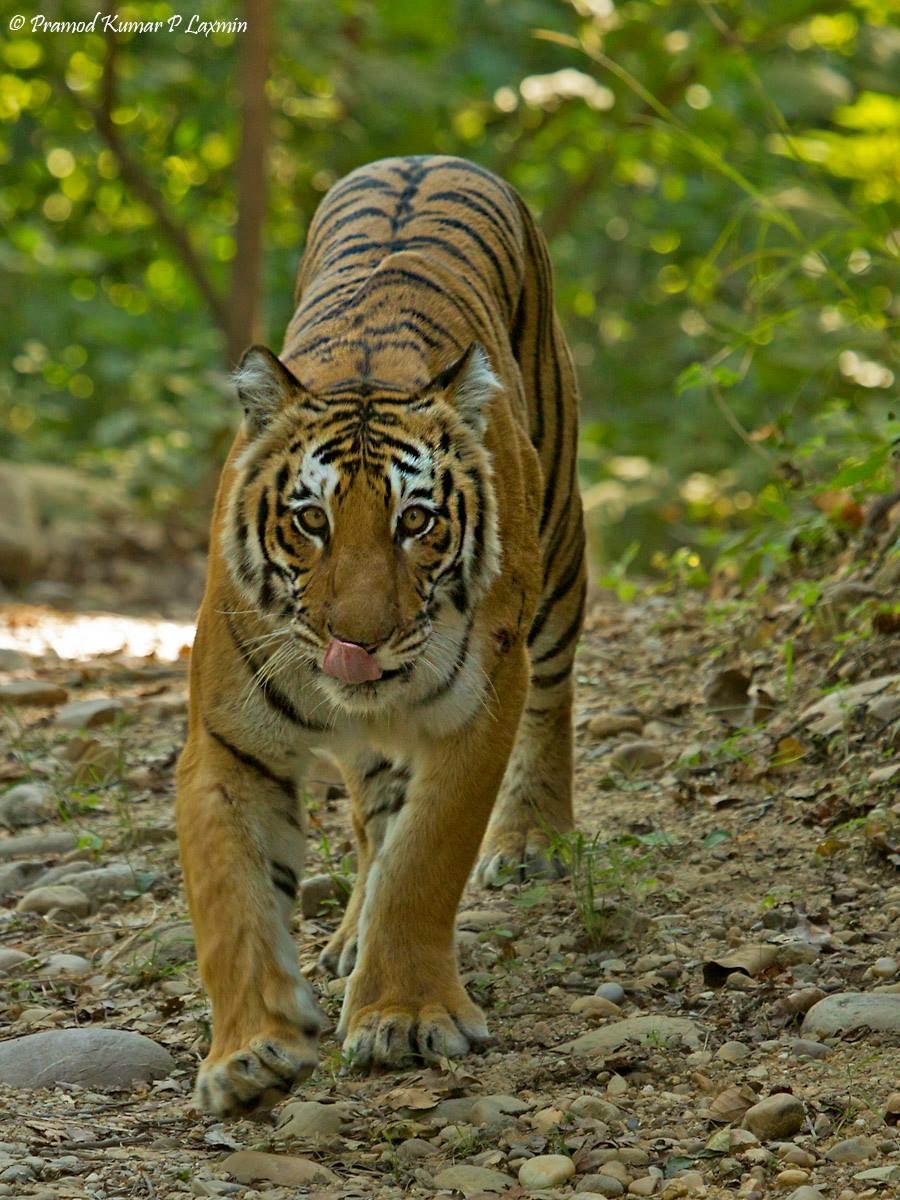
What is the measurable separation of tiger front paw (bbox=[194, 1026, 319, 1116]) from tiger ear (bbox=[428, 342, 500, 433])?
1.26 meters

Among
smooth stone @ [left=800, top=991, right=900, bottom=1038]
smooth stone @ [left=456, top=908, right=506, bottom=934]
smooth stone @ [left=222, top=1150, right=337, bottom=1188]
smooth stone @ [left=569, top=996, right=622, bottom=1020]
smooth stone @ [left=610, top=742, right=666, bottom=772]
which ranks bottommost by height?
smooth stone @ [left=222, top=1150, right=337, bottom=1188]

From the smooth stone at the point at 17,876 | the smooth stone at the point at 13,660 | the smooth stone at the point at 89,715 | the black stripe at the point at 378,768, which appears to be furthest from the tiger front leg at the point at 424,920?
the smooth stone at the point at 13,660

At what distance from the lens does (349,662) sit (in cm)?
297

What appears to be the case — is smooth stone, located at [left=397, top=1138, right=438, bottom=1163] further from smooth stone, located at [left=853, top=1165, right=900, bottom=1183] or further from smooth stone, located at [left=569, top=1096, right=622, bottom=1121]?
smooth stone, located at [left=853, top=1165, right=900, bottom=1183]

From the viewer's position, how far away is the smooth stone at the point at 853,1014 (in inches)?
119

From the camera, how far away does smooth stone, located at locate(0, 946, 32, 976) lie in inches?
149

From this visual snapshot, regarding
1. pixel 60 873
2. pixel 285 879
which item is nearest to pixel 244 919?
pixel 285 879

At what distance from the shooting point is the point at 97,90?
10.5m

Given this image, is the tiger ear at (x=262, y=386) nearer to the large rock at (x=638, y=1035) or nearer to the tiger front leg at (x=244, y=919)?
the tiger front leg at (x=244, y=919)

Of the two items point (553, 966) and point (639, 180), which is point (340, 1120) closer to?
point (553, 966)

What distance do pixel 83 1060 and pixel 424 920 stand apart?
680 millimetres

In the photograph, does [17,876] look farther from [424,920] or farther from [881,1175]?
[881,1175]

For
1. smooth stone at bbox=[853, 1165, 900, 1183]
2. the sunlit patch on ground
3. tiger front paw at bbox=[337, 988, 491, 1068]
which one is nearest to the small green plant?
tiger front paw at bbox=[337, 988, 491, 1068]

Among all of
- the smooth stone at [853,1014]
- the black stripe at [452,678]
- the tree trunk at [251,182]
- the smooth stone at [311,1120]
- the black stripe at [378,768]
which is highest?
the tree trunk at [251,182]
